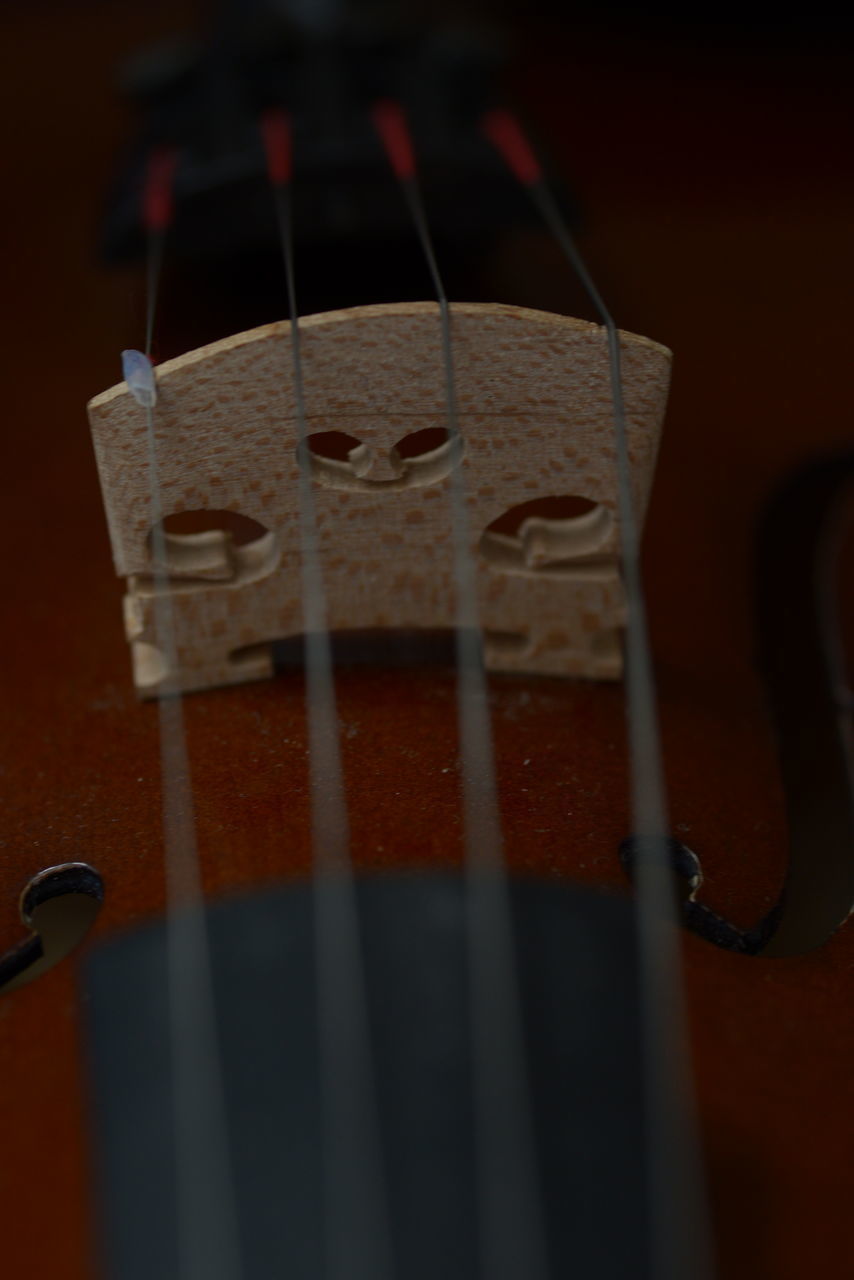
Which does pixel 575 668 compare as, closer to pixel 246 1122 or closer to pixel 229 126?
pixel 246 1122

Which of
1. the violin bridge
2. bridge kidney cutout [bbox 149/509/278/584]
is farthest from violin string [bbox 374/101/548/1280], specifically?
bridge kidney cutout [bbox 149/509/278/584]

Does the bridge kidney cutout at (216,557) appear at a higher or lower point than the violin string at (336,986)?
higher

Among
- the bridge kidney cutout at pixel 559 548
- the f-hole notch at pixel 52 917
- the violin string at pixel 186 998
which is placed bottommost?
the f-hole notch at pixel 52 917

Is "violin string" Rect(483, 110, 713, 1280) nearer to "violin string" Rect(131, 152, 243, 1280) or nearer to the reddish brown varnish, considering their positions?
the reddish brown varnish

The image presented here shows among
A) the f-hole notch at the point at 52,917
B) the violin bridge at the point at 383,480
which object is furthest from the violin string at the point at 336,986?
the f-hole notch at the point at 52,917

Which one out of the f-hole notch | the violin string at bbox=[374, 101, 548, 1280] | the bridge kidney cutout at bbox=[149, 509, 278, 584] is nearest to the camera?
the violin string at bbox=[374, 101, 548, 1280]

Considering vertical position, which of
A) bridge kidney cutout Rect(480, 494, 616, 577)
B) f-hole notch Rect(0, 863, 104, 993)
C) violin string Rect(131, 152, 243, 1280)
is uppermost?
bridge kidney cutout Rect(480, 494, 616, 577)

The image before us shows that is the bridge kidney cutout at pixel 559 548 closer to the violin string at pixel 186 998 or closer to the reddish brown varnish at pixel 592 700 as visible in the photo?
the reddish brown varnish at pixel 592 700
